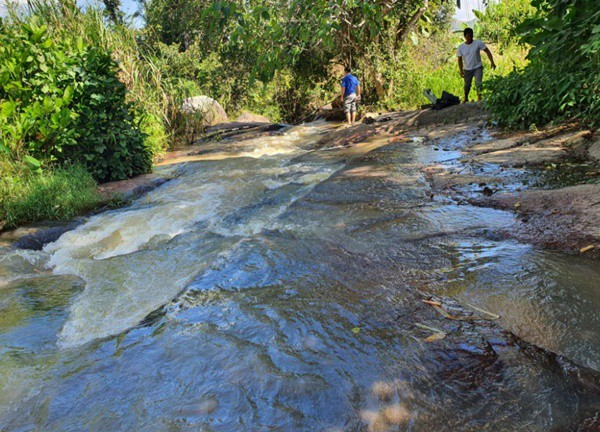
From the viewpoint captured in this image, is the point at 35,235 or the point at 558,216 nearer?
the point at 558,216

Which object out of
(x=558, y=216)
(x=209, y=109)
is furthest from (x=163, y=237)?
(x=209, y=109)

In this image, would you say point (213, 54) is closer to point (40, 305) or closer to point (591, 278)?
point (40, 305)

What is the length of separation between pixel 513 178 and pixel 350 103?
7821 millimetres

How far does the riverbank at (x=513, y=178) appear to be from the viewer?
3309 mm

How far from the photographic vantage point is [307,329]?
8.33 feet

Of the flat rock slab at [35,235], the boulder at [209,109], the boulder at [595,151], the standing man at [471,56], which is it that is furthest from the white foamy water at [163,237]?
the boulder at [209,109]

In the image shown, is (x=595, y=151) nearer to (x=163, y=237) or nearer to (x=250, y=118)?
(x=163, y=237)

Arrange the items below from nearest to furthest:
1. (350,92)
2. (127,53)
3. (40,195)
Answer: (40,195)
(127,53)
(350,92)

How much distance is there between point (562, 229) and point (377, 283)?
1.47m

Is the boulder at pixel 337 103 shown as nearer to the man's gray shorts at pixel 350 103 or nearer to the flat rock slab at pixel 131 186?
the man's gray shorts at pixel 350 103

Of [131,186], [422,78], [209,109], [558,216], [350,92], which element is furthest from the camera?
[209,109]

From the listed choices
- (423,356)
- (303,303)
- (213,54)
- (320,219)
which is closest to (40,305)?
(303,303)

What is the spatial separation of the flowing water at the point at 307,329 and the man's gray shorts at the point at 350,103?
7616 mm

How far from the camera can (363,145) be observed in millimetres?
9125
